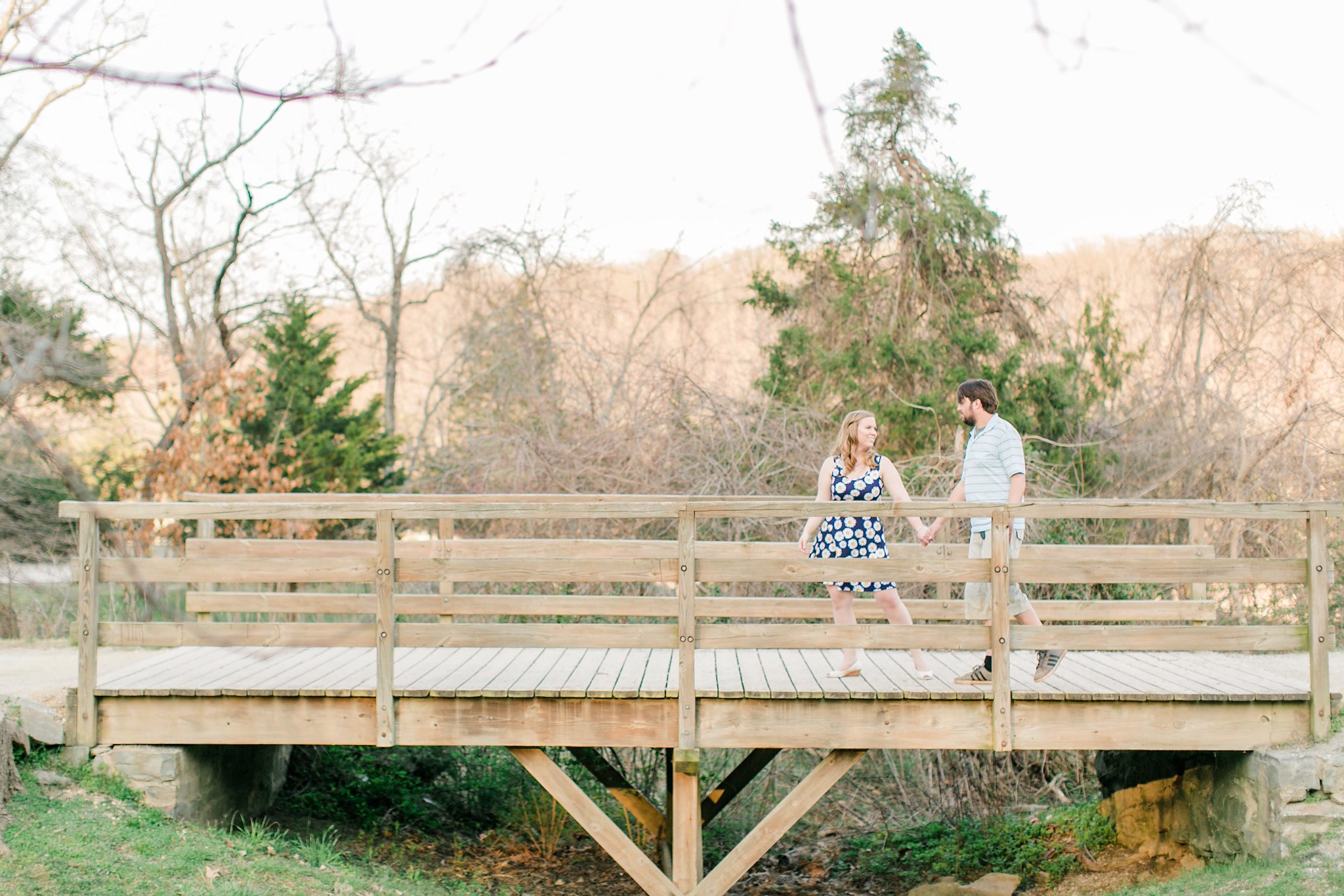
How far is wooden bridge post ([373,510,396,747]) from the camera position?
5730 mm

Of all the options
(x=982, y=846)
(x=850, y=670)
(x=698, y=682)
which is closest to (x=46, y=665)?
(x=698, y=682)

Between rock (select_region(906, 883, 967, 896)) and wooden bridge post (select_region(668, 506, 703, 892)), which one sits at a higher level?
wooden bridge post (select_region(668, 506, 703, 892))

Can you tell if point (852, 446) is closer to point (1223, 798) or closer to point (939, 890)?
point (1223, 798)

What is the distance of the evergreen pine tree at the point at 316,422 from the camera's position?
16.5 metres

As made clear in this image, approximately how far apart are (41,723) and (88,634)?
60 cm

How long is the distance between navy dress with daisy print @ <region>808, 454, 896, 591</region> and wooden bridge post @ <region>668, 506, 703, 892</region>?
67 centimetres

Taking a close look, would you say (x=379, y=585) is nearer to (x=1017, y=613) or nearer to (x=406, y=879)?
(x=406, y=879)

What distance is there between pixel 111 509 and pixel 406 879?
254 cm

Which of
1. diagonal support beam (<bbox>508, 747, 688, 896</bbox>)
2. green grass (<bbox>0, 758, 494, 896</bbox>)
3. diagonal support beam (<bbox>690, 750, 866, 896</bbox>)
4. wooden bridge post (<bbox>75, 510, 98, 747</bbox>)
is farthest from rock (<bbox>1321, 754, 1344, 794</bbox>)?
wooden bridge post (<bbox>75, 510, 98, 747</bbox>)

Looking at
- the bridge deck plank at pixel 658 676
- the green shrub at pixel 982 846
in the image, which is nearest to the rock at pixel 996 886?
the green shrub at pixel 982 846

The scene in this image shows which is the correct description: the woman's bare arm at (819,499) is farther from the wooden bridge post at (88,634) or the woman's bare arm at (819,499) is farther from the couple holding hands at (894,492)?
the wooden bridge post at (88,634)

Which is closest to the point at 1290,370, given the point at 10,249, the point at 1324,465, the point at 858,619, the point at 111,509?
the point at 1324,465

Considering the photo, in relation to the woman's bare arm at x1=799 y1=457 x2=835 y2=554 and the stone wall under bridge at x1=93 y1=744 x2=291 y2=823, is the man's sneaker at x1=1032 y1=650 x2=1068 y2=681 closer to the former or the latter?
the woman's bare arm at x1=799 y1=457 x2=835 y2=554

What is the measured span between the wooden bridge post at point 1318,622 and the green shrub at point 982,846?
193 centimetres
